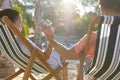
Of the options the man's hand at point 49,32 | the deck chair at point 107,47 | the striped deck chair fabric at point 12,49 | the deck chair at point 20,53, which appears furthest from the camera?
the striped deck chair fabric at point 12,49

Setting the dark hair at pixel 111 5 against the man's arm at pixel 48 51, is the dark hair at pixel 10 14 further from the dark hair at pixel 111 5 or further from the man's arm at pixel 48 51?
the dark hair at pixel 111 5

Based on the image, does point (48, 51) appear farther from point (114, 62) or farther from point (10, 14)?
point (114, 62)

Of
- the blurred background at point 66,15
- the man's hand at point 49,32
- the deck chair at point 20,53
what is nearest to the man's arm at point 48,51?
the deck chair at point 20,53

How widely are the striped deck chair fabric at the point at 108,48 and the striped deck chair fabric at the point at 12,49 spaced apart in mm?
892

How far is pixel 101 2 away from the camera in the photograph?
10.1ft

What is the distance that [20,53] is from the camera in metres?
3.93

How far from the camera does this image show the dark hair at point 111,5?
301 cm

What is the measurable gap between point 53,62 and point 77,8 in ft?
84.2

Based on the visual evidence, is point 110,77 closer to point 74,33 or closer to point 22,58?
point 22,58

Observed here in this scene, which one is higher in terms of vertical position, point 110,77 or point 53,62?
point 110,77

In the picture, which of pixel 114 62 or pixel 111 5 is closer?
pixel 111 5

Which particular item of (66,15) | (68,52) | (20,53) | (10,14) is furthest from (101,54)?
(66,15)

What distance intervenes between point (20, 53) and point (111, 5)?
1259 mm

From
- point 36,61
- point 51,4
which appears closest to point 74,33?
point 51,4
